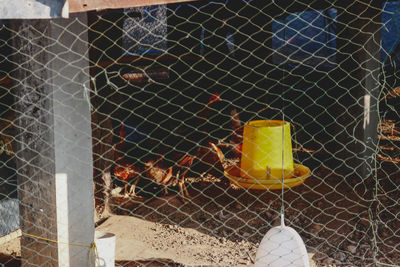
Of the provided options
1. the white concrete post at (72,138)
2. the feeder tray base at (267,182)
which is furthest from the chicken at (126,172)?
the white concrete post at (72,138)

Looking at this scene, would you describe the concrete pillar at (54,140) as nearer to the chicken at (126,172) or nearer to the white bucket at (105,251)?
the white bucket at (105,251)

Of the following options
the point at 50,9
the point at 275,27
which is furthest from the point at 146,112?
the point at 50,9

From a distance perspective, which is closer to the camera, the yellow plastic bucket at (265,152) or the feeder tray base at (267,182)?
the feeder tray base at (267,182)

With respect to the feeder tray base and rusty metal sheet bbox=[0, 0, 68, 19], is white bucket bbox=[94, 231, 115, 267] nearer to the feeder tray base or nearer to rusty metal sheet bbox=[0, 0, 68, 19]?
the feeder tray base

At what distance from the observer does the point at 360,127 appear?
6465 millimetres

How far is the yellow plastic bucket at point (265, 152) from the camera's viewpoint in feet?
14.8

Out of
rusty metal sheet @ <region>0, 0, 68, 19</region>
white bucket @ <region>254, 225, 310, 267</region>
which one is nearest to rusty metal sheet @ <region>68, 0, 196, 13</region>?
rusty metal sheet @ <region>0, 0, 68, 19</region>

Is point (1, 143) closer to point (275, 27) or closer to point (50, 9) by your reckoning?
point (50, 9)

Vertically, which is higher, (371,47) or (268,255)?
(371,47)

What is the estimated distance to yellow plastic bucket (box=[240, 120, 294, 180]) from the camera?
450 centimetres

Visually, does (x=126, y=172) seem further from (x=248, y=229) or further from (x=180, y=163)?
(x=248, y=229)

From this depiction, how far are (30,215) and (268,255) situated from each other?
1785 mm

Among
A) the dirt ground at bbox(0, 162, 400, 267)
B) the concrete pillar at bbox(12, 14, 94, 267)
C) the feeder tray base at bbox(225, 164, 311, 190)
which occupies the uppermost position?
the concrete pillar at bbox(12, 14, 94, 267)

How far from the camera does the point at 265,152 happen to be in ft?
14.8
